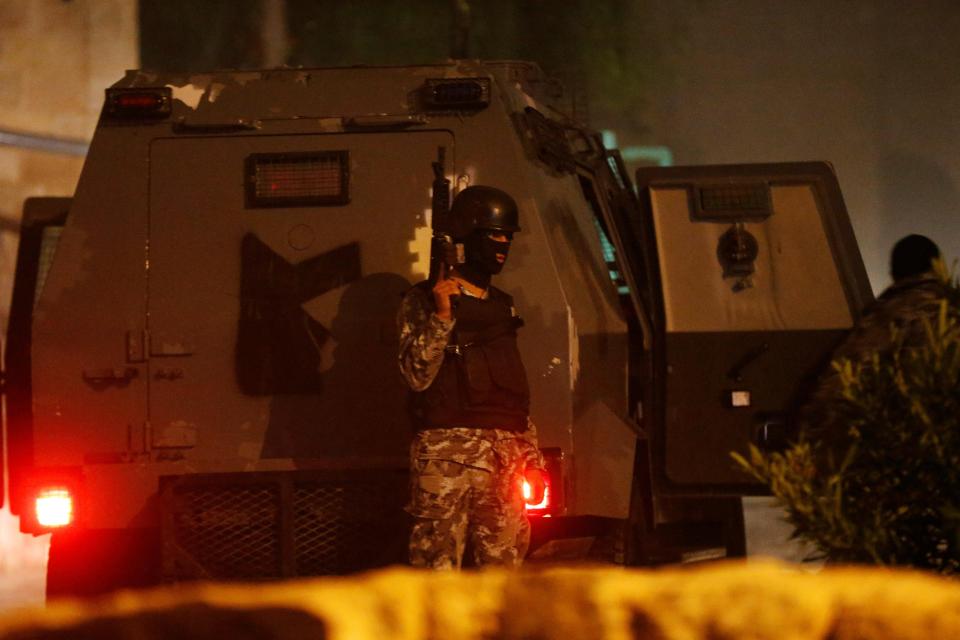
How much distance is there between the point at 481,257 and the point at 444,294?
7.9 inches

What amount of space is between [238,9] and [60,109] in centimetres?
1222

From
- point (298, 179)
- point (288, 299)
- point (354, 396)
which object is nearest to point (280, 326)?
point (288, 299)

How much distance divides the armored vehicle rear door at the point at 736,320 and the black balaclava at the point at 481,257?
4.42 ft

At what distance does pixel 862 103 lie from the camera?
86.9 feet

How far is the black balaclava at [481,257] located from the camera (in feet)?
19.4

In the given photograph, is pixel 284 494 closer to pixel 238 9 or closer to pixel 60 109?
pixel 60 109

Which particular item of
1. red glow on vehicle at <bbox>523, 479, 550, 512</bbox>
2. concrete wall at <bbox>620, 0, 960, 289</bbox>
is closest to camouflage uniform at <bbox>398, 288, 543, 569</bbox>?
red glow on vehicle at <bbox>523, 479, 550, 512</bbox>

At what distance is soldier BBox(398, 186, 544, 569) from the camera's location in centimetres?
578

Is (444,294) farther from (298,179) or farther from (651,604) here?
(651,604)

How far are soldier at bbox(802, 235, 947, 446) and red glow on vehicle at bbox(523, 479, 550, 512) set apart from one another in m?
1.72

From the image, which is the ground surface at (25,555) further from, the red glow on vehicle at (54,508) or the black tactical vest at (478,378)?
the black tactical vest at (478,378)

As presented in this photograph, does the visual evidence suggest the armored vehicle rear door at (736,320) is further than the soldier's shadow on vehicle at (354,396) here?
Yes

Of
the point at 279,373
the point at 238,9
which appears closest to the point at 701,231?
the point at 279,373

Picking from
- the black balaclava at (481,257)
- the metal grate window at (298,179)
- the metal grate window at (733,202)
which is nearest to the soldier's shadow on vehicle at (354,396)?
the metal grate window at (298,179)
